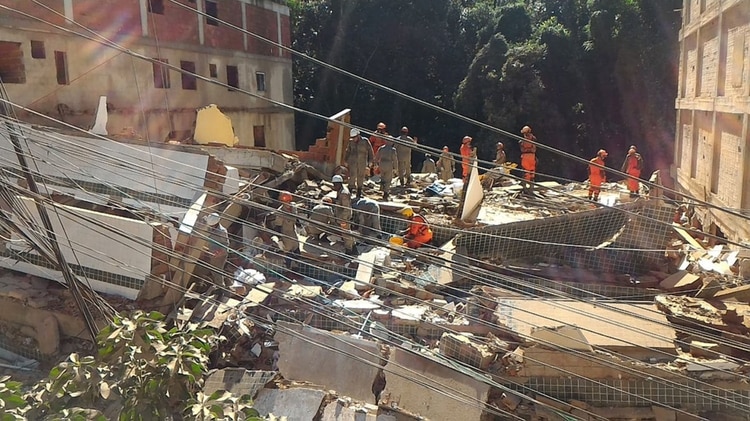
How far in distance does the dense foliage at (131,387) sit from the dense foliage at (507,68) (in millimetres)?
20728

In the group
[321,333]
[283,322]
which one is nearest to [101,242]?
[283,322]

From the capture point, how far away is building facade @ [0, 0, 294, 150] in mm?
12125

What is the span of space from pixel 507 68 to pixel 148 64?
13.6 metres

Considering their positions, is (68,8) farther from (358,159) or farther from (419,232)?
(419,232)

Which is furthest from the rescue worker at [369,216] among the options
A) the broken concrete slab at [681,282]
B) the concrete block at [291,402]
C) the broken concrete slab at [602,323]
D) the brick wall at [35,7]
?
the brick wall at [35,7]

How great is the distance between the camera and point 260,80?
20391 mm

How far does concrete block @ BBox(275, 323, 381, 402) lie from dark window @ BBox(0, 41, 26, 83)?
8.71 metres

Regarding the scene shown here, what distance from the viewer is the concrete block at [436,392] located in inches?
243

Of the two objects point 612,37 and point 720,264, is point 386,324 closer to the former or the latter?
point 720,264

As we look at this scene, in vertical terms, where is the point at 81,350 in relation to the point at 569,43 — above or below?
below

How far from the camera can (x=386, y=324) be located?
7.45m

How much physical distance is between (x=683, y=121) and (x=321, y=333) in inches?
506

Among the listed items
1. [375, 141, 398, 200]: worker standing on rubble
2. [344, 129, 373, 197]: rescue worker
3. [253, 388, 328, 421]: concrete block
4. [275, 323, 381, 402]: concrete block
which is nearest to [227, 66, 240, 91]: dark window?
[344, 129, 373, 197]: rescue worker

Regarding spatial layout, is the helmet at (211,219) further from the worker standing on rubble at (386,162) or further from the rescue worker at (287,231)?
the worker standing on rubble at (386,162)
